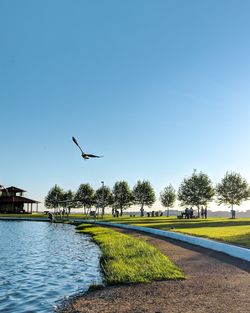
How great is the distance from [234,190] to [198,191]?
7.18m

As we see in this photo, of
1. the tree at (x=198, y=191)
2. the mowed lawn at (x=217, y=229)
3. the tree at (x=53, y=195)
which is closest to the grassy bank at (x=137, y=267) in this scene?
the mowed lawn at (x=217, y=229)

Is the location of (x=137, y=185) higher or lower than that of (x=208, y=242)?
higher

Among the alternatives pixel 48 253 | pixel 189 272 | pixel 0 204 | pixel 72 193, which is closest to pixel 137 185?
pixel 72 193

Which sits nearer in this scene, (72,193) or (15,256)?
(15,256)

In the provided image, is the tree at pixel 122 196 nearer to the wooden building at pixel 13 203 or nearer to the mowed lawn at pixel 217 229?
the wooden building at pixel 13 203

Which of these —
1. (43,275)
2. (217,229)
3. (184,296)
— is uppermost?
(217,229)

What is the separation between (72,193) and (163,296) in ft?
353

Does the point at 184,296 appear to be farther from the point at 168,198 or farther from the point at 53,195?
the point at 53,195

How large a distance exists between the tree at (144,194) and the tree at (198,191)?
21757 millimetres

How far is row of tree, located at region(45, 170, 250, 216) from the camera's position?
77.4m

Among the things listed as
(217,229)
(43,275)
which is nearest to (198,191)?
(217,229)

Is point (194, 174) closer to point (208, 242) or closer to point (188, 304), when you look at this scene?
point (208, 242)

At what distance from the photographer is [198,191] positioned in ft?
256

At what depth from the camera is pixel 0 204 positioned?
10162 centimetres
